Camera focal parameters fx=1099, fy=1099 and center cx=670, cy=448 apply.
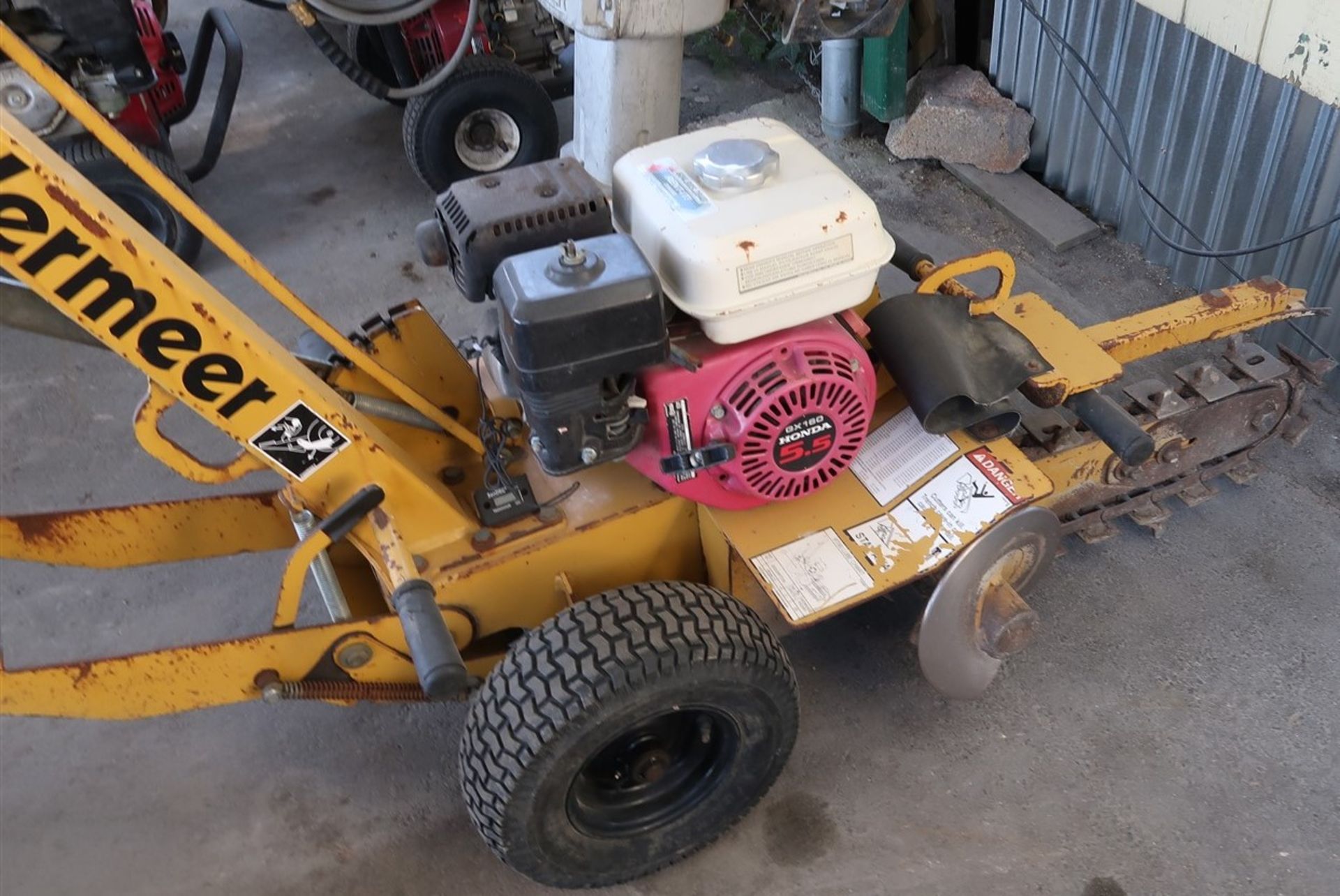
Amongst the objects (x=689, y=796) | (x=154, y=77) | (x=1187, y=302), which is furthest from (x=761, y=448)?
(x=154, y=77)

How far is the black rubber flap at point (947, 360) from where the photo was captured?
1.92 metres

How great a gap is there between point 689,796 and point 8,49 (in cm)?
152

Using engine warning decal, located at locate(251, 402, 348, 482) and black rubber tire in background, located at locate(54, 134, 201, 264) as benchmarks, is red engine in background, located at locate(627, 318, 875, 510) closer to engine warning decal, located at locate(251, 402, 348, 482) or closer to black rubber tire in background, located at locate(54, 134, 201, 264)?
engine warning decal, located at locate(251, 402, 348, 482)

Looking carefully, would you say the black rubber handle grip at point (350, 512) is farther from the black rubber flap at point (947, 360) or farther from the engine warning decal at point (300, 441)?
the black rubber flap at point (947, 360)

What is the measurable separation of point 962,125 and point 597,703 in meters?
2.71

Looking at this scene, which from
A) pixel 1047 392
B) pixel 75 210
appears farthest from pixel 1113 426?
pixel 75 210

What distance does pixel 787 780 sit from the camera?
211 centimetres

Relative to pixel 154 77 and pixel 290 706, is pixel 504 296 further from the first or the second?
pixel 154 77

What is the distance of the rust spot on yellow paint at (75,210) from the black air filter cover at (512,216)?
1.68ft

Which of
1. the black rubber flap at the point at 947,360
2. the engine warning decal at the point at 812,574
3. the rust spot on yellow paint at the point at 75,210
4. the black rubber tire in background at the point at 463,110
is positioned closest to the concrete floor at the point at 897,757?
the engine warning decal at the point at 812,574

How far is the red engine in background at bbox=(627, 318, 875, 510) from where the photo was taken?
1765 millimetres

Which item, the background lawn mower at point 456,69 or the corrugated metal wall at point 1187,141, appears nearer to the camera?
the corrugated metal wall at point 1187,141

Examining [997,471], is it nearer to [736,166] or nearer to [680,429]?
[680,429]

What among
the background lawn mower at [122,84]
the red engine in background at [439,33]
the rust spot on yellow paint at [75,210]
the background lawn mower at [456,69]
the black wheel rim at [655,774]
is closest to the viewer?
the rust spot on yellow paint at [75,210]
